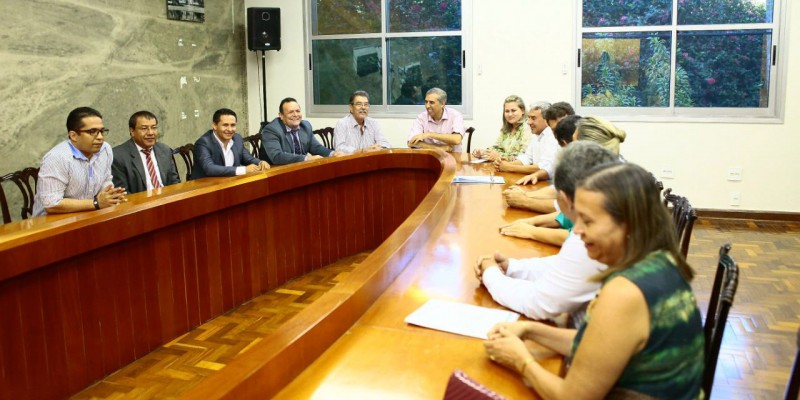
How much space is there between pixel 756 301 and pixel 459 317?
282cm

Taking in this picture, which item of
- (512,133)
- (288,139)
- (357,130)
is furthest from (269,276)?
(512,133)

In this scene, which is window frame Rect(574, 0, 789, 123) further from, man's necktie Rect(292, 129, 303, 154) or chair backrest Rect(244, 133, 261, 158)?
chair backrest Rect(244, 133, 261, 158)

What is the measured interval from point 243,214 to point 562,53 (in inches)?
157

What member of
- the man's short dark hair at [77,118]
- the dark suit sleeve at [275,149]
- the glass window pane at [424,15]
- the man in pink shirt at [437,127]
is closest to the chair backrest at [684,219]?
the man's short dark hair at [77,118]

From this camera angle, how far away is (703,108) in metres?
6.38

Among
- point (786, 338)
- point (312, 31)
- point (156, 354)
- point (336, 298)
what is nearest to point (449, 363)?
point (336, 298)

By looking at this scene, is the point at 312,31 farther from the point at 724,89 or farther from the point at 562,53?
the point at 724,89

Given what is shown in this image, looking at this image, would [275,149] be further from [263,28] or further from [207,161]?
[263,28]

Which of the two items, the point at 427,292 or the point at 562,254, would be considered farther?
the point at 427,292

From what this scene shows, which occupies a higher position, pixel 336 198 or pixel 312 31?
pixel 312 31

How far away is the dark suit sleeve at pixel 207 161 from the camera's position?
173 inches

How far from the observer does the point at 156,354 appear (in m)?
→ 3.22

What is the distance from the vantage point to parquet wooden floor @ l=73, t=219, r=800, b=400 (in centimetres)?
287

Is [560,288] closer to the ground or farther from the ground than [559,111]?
closer to the ground
